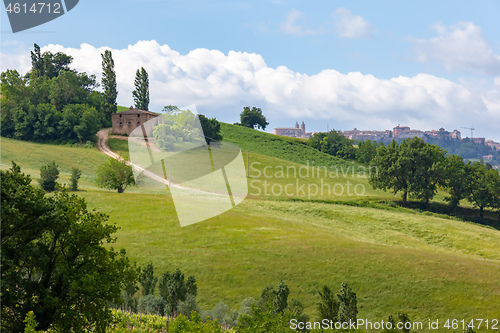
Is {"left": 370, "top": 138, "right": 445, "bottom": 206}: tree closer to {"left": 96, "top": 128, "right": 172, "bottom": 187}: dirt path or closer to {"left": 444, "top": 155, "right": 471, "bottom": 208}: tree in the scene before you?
{"left": 444, "top": 155, "right": 471, "bottom": 208}: tree

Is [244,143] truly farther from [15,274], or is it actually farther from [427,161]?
[15,274]

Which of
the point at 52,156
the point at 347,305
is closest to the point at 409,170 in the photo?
the point at 347,305

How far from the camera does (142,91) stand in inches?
5891

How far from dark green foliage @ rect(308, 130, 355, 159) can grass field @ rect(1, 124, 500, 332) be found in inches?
3370

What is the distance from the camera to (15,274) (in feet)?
66.1

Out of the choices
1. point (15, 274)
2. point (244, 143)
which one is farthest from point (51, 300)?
point (244, 143)

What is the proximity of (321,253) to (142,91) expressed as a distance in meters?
120

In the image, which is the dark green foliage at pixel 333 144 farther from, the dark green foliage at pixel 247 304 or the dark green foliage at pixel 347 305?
the dark green foliage at pixel 347 305

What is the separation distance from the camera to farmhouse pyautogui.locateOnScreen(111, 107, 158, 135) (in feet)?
418

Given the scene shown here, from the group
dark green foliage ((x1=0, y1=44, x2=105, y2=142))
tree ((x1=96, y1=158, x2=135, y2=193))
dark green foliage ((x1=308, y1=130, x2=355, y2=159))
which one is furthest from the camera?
dark green foliage ((x1=308, y1=130, x2=355, y2=159))

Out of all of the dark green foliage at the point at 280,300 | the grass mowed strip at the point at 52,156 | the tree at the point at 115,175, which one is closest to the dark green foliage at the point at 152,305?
Result: the dark green foliage at the point at 280,300

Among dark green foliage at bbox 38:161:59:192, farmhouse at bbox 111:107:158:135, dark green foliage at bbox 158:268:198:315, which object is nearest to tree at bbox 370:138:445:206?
dark green foliage at bbox 38:161:59:192

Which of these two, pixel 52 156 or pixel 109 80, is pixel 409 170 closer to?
pixel 52 156

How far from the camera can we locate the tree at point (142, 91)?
149 metres
